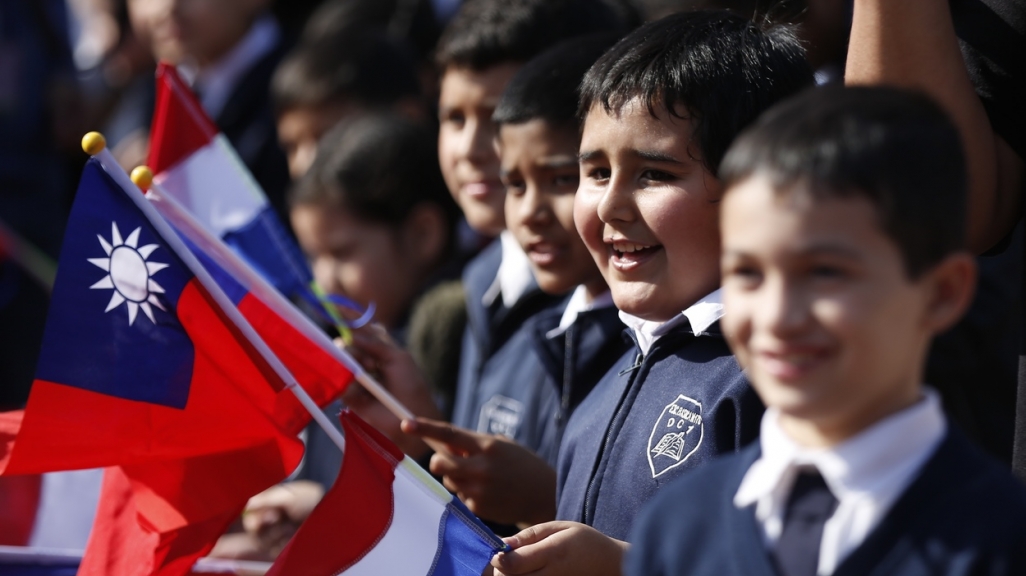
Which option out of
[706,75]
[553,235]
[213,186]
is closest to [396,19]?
[213,186]

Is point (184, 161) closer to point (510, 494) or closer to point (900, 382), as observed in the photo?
point (510, 494)

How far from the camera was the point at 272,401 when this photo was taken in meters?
2.27

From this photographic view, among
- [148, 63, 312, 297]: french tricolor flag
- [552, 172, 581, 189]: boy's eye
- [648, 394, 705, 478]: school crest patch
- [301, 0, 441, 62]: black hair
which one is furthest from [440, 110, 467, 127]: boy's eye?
[301, 0, 441, 62]: black hair

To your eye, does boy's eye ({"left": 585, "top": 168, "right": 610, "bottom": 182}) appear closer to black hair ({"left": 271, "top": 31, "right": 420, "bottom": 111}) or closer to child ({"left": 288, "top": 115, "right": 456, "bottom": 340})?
child ({"left": 288, "top": 115, "right": 456, "bottom": 340})

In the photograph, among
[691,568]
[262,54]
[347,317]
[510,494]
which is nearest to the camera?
[691,568]

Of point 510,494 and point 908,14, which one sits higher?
point 908,14

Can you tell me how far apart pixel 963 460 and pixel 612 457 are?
848 mm

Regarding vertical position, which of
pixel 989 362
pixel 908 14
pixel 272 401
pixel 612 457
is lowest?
pixel 989 362

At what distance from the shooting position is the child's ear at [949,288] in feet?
4.50

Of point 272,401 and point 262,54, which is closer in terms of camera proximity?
point 272,401

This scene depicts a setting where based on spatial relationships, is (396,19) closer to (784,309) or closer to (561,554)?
(561,554)

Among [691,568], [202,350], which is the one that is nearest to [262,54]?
[202,350]

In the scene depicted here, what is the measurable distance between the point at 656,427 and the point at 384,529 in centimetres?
50

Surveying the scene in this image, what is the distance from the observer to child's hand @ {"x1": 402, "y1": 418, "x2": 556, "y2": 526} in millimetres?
2447
